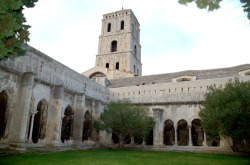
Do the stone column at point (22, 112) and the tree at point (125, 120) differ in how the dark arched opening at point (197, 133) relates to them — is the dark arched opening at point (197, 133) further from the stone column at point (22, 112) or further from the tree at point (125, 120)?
the stone column at point (22, 112)

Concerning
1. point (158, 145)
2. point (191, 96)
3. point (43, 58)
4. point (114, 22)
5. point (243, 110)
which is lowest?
point (158, 145)

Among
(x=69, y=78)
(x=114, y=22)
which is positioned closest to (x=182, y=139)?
(x=69, y=78)

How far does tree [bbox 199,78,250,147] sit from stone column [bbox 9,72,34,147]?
45.0ft

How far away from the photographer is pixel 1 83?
13312mm

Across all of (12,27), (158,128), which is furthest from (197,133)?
(12,27)

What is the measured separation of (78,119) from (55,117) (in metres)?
3.01

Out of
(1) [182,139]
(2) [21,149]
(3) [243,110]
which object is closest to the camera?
(2) [21,149]

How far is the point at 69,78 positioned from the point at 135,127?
766 cm

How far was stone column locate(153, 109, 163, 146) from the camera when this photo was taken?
2182 cm

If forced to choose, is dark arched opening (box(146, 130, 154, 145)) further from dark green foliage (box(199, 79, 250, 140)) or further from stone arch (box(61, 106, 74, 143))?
stone arch (box(61, 106, 74, 143))

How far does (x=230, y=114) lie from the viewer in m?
16.1

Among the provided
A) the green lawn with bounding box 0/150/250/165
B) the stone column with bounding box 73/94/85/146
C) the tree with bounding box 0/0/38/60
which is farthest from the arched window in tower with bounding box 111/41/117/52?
the tree with bounding box 0/0/38/60

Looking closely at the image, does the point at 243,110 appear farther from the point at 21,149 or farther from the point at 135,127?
the point at 21,149

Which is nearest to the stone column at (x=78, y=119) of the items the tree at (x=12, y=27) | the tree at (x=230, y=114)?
the tree at (x=230, y=114)
